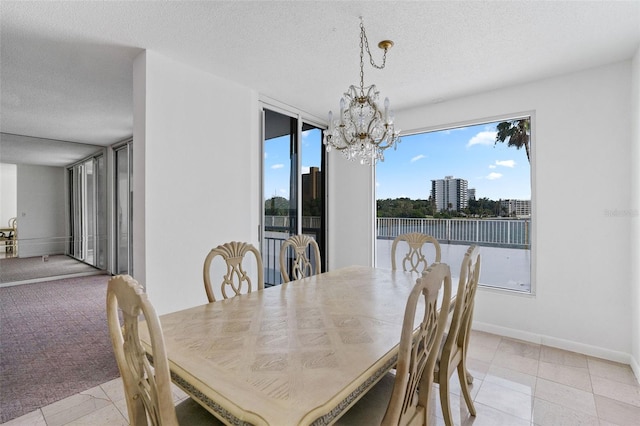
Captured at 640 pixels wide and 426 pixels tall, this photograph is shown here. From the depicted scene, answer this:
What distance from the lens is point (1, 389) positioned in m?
2.20

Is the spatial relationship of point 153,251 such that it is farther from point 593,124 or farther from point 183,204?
point 593,124

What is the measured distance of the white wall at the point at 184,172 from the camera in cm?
246

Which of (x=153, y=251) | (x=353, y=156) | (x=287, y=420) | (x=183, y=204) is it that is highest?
(x=353, y=156)

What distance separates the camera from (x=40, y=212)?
18.8 feet

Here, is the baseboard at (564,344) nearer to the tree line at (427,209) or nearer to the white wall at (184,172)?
the tree line at (427,209)

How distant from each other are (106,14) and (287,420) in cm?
253

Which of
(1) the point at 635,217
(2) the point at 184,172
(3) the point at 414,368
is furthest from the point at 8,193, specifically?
(1) the point at 635,217

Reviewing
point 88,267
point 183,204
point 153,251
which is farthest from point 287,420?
point 88,267

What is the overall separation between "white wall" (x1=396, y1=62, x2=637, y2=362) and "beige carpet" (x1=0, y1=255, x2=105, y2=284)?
22.3ft

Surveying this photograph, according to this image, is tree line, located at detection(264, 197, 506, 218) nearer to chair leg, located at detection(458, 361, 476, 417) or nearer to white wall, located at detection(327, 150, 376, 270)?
white wall, located at detection(327, 150, 376, 270)

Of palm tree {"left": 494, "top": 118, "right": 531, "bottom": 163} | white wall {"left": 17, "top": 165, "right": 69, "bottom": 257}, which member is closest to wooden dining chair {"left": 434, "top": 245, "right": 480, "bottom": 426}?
palm tree {"left": 494, "top": 118, "right": 531, "bottom": 163}

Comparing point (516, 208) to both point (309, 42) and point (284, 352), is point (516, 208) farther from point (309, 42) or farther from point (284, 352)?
point (284, 352)

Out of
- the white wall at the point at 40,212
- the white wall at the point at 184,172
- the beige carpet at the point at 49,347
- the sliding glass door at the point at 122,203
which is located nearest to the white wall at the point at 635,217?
the white wall at the point at 184,172

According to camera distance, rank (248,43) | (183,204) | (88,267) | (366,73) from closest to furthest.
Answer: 1. (248,43)
2. (183,204)
3. (366,73)
4. (88,267)
